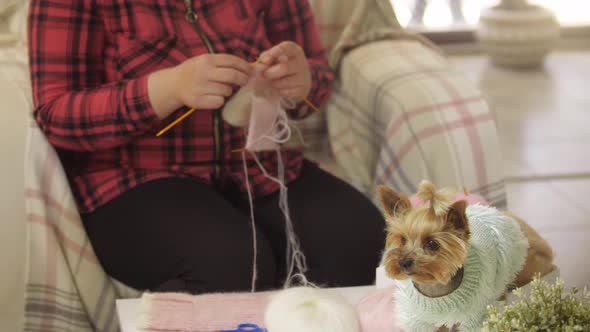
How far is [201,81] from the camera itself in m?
1.01

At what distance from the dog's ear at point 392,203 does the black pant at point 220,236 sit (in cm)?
38

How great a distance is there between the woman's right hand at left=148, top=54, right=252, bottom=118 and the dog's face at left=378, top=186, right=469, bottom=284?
1.34ft

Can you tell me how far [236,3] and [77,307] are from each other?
530mm

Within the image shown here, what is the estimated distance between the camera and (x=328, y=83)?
1271mm

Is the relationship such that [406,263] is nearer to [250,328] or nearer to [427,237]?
[427,237]

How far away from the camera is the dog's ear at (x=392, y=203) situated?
71 cm

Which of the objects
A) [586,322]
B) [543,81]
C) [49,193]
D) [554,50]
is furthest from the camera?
[554,50]

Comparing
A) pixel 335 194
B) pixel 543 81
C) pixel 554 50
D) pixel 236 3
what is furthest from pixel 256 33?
pixel 554 50

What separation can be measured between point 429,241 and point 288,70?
47cm

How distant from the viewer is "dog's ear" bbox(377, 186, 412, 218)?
71 centimetres

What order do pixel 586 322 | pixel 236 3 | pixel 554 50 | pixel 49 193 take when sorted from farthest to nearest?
pixel 554 50 < pixel 236 3 < pixel 49 193 < pixel 586 322

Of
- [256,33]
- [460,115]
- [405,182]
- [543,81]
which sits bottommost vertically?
[543,81]

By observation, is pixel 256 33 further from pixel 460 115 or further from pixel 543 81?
pixel 543 81

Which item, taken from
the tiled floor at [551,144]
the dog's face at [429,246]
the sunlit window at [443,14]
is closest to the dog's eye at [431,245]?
the dog's face at [429,246]
